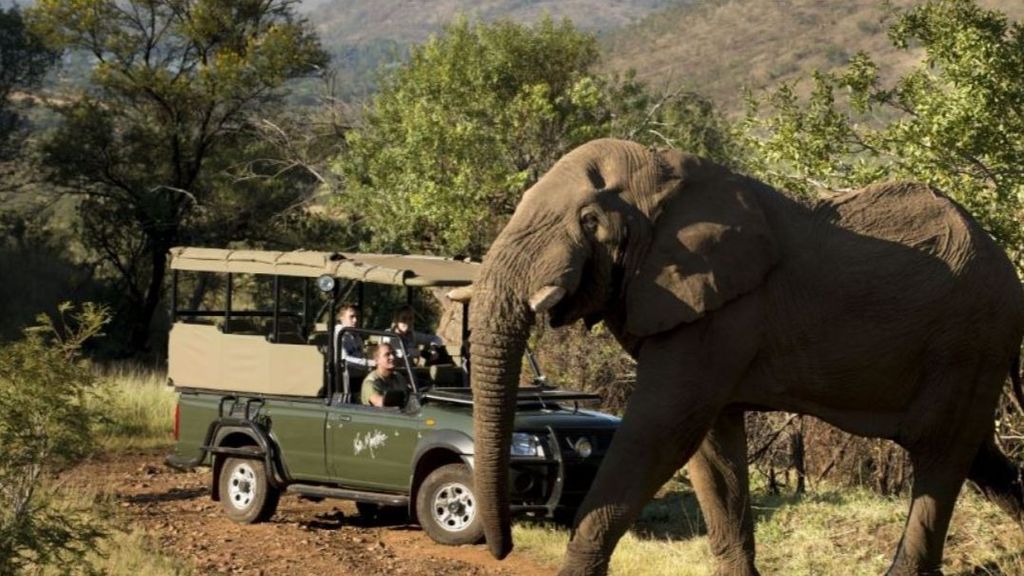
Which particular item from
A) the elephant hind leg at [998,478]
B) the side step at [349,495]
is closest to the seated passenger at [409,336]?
the side step at [349,495]

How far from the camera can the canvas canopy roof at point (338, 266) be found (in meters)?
13.6

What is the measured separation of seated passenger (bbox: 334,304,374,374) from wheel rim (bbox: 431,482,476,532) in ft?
5.41

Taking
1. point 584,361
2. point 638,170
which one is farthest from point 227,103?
point 638,170

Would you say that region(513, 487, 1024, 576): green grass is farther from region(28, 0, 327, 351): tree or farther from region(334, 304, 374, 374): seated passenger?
region(28, 0, 327, 351): tree

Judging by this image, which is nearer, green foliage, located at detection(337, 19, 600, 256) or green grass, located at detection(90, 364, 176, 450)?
green grass, located at detection(90, 364, 176, 450)

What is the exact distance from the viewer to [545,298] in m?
7.56

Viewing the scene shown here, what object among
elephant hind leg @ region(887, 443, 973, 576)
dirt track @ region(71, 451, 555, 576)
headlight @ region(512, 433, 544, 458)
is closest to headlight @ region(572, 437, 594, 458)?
headlight @ region(512, 433, 544, 458)

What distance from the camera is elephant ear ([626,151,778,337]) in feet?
25.7

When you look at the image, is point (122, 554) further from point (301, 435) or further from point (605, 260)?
point (605, 260)

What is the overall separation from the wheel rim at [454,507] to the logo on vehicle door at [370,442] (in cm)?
73

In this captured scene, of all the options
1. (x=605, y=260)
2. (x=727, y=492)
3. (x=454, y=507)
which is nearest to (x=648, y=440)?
(x=605, y=260)

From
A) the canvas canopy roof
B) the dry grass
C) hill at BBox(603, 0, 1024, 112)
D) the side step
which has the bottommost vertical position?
the dry grass

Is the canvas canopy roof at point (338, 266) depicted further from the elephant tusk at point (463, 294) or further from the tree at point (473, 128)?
the tree at point (473, 128)

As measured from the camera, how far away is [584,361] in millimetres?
18703
